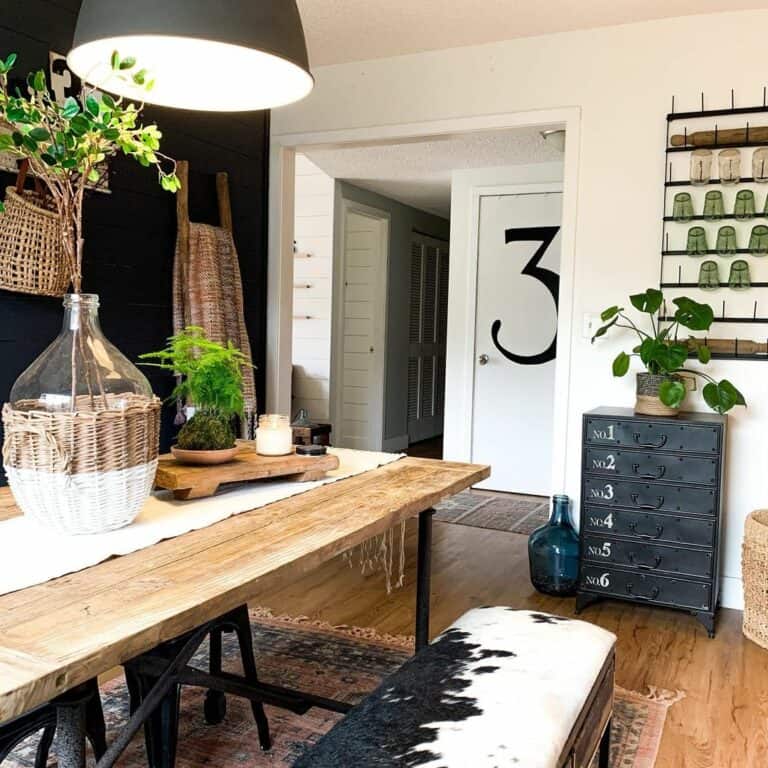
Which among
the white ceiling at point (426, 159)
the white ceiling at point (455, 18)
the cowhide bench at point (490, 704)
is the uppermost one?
the white ceiling at point (455, 18)

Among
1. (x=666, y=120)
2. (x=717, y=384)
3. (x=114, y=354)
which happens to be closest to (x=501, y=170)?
(x=666, y=120)

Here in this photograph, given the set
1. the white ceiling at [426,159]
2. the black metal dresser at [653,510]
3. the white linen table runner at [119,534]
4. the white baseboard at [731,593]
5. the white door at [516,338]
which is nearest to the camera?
the white linen table runner at [119,534]

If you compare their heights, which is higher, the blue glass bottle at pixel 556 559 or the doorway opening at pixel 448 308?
the doorway opening at pixel 448 308

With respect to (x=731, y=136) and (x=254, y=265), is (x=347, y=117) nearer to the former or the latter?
(x=254, y=265)

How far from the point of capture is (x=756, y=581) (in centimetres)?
288

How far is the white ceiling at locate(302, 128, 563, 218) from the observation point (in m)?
4.66

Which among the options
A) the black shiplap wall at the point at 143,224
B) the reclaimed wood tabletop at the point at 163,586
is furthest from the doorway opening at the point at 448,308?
the reclaimed wood tabletop at the point at 163,586

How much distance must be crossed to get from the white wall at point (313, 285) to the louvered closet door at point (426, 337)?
1.35 m

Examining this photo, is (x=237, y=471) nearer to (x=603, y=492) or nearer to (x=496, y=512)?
(x=603, y=492)

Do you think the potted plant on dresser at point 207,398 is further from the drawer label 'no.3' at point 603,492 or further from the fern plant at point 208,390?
the drawer label 'no.3' at point 603,492

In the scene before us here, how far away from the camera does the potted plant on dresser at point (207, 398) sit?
66.7 inches

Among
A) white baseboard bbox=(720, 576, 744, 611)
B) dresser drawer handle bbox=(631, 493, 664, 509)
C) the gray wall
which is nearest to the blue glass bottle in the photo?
dresser drawer handle bbox=(631, 493, 664, 509)

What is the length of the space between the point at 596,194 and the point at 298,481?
86.8 inches

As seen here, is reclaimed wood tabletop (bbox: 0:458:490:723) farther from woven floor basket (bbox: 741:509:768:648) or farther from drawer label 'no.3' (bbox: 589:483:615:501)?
woven floor basket (bbox: 741:509:768:648)
